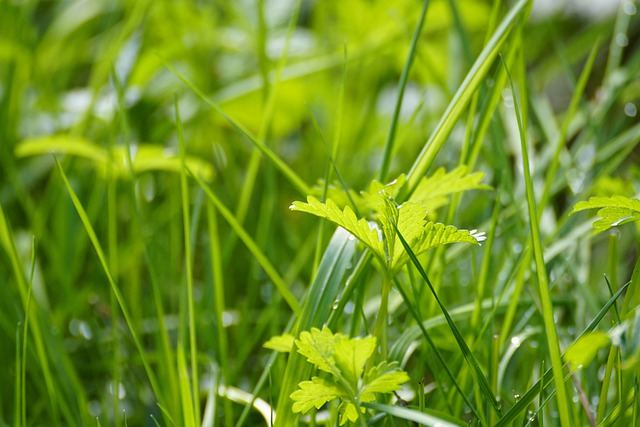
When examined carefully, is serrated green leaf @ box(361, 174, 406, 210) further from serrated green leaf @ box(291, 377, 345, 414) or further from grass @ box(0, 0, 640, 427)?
serrated green leaf @ box(291, 377, 345, 414)

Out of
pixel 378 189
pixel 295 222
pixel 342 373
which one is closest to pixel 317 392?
pixel 342 373

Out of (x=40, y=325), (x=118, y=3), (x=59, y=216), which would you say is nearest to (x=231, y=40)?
(x=118, y=3)

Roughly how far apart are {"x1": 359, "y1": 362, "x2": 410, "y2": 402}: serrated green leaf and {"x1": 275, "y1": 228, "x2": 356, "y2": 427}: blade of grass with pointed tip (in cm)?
5

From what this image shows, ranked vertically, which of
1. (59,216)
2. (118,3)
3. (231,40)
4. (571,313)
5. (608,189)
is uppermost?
(118,3)

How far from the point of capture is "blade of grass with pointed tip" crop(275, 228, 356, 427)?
482mm

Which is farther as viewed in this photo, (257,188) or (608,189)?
(257,188)

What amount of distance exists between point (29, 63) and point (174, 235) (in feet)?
1.81

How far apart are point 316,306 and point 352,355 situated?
0.24 feet

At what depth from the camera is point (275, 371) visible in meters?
0.62

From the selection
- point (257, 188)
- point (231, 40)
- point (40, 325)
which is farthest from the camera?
point (231, 40)

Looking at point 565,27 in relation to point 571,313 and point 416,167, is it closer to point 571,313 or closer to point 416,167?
point 571,313

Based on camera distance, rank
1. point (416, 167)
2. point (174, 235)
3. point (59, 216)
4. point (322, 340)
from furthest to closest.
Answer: point (59, 216), point (174, 235), point (416, 167), point (322, 340)

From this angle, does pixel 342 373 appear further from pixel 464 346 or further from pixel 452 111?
pixel 452 111

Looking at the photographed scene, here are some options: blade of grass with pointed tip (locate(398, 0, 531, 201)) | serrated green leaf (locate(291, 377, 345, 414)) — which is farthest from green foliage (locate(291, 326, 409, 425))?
blade of grass with pointed tip (locate(398, 0, 531, 201))
